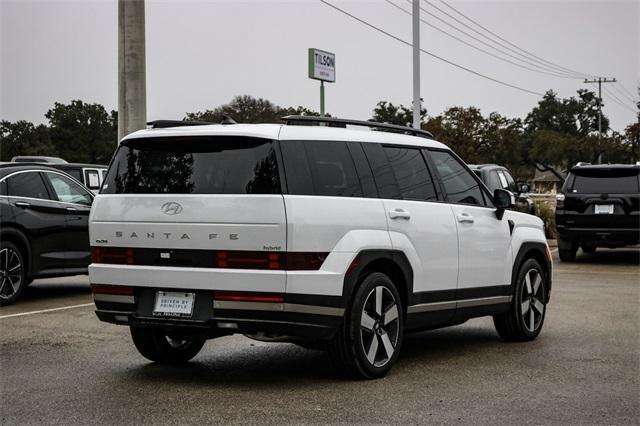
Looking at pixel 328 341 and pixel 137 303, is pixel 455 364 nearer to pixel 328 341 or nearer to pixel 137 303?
pixel 328 341

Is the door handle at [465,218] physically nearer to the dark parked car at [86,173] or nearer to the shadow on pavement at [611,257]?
the dark parked car at [86,173]

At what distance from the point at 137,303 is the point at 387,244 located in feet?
6.31

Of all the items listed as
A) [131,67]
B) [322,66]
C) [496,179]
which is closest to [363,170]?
[131,67]

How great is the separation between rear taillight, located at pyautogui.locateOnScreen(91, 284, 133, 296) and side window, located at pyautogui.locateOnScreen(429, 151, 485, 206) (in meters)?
2.95

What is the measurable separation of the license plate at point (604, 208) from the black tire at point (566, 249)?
93 cm

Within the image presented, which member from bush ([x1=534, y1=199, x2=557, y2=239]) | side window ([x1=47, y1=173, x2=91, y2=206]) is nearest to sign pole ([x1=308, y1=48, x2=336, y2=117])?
bush ([x1=534, y1=199, x2=557, y2=239])

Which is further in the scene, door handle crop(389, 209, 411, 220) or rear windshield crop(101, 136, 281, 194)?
door handle crop(389, 209, 411, 220)

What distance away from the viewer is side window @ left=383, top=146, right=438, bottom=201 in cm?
860

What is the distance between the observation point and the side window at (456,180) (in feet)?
30.3

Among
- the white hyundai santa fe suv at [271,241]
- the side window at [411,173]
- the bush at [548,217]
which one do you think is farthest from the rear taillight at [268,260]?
the bush at [548,217]

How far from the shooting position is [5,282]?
13.0m

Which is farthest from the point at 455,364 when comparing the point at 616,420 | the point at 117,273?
the point at 117,273

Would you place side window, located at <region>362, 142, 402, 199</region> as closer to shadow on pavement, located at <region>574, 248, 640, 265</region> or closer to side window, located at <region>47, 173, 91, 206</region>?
side window, located at <region>47, 173, 91, 206</region>

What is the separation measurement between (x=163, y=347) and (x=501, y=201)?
3.39m
